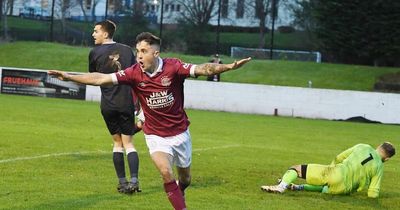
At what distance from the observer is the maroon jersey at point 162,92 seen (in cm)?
811

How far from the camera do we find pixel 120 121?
1023 centimetres

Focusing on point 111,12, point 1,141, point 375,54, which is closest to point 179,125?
point 1,141

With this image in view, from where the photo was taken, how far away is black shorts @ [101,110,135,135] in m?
10.2

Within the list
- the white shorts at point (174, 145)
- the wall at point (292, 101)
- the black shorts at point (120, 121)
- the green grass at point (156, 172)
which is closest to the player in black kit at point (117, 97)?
the black shorts at point (120, 121)

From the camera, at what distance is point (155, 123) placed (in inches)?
326

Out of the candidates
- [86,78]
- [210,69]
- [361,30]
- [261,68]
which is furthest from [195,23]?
[210,69]

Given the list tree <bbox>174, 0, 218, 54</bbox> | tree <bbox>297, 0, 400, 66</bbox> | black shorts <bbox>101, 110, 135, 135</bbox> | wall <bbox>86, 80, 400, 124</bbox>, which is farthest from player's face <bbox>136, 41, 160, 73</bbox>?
tree <bbox>174, 0, 218, 54</bbox>

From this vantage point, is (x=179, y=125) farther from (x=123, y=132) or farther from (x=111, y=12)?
(x=111, y=12)

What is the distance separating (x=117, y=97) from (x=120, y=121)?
0.34 m

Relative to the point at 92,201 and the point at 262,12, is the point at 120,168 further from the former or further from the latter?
the point at 262,12

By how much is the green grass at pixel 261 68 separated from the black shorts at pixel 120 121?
30962 mm

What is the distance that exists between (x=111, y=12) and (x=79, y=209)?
1721 inches

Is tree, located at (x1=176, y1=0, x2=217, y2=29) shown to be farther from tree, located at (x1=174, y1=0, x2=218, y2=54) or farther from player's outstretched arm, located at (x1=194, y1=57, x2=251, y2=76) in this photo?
player's outstretched arm, located at (x1=194, y1=57, x2=251, y2=76)

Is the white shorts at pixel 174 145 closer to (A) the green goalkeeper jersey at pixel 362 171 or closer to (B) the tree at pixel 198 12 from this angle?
(A) the green goalkeeper jersey at pixel 362 171
